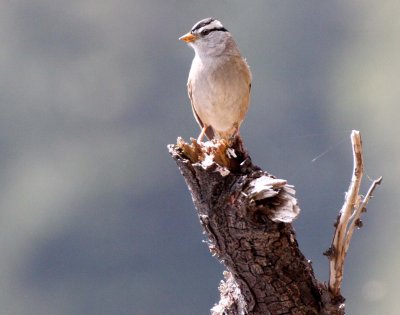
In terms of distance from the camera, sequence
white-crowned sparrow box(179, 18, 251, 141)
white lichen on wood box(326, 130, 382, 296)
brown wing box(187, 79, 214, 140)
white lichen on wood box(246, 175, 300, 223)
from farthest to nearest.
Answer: brown wing box(187, 79, 214, 140)
white-crowned sparrow box(179, 18, 251, 141)
white lichen on wood box(326, 130, 382, 296)
white lichen on wood box(246, 175, 300, 223)

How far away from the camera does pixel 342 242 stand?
7.79 feet

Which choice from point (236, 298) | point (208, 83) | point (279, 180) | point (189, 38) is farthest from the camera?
point (189, 38)

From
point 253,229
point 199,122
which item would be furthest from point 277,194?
point 199,122

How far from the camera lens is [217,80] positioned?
12.0 ft

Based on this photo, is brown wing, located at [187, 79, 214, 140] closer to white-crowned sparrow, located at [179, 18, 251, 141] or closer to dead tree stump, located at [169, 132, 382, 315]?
white-crowned sparrow, located at [179, 18, 251, 141]

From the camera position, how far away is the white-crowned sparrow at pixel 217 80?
3672 millimetres

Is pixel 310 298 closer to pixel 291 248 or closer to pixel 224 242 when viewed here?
pixel 291 248

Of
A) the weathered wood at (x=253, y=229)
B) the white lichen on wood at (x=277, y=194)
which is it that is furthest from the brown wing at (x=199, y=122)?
the white lichen on wood at (x=277, y=194)

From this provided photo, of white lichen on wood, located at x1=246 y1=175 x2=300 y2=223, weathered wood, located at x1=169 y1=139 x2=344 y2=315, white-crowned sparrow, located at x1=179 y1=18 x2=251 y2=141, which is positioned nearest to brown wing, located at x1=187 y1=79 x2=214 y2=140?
white-crowned sparrow, located at x1=179 y1=18 x2=251 y2=141

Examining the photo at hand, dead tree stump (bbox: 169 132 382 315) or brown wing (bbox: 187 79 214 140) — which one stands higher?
brown wing (bbox: 187 79 214 140)

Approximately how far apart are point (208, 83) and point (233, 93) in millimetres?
176

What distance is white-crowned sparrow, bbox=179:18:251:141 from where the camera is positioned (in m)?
3.67

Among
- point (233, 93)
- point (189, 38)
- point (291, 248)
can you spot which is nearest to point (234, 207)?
point (291, 248)

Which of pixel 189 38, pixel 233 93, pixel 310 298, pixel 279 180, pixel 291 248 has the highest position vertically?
pixel 189 38
